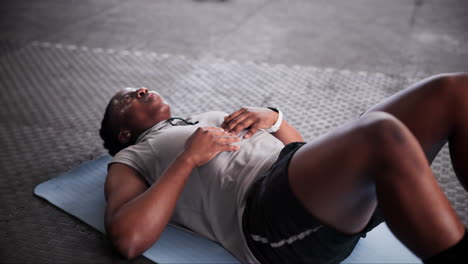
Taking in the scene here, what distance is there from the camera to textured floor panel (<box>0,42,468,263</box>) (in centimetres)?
153

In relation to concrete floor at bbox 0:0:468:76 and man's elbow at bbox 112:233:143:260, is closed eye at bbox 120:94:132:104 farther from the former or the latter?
concrete floor at bbox 0:0:468:76

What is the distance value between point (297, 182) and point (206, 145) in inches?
13.2

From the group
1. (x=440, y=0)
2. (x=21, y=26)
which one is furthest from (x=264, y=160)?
(x=440, y=0)

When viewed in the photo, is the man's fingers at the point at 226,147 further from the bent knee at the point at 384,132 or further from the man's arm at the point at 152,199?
the bent knee at the point at 384,132

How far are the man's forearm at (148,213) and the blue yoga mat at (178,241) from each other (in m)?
0.16

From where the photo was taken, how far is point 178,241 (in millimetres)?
1434

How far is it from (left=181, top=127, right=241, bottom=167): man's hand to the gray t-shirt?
0.10 ft

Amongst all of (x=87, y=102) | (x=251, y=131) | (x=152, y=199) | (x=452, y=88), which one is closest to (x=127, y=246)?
(x=152, y=199)

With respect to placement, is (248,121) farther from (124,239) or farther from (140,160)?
(124,239)

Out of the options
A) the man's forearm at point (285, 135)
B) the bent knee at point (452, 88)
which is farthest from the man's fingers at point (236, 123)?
the bent knee at point (452, 88)

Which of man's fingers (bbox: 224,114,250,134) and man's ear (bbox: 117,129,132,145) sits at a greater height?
man's fingers (bbox: 224,114,250,134)

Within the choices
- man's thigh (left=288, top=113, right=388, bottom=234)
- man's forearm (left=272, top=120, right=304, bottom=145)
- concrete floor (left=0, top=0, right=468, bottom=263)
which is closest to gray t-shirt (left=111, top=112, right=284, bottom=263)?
man's forearm (left=272, top=120, right=304, bottom=145)

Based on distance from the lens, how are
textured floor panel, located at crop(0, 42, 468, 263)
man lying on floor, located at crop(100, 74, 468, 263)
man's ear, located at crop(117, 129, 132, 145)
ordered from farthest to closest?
man's ear, located at crop(117, 129, 132, 145) → textured floor panel, located at crop(0, 42, 468, 263) → man lying on floor, located at crop(100, 74, 468, 263)

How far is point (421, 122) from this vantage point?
1.18 m
